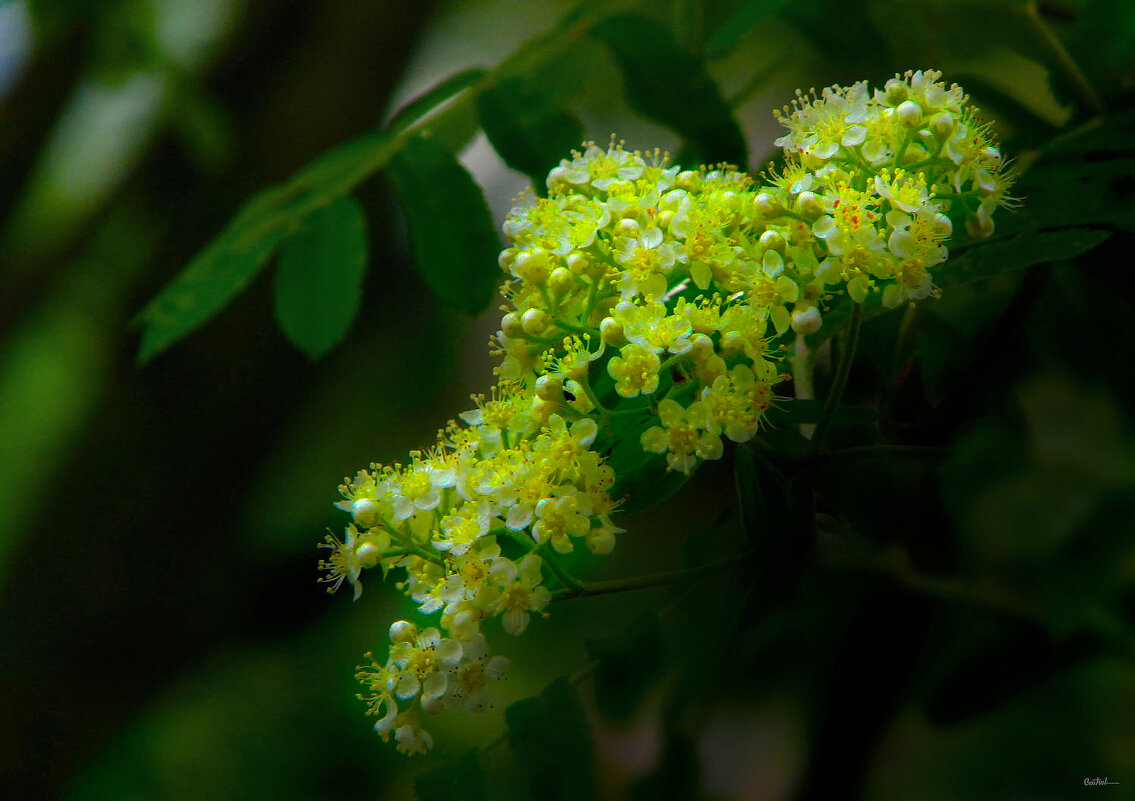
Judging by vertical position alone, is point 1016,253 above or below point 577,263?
below

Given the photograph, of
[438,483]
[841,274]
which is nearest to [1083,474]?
[841,274]

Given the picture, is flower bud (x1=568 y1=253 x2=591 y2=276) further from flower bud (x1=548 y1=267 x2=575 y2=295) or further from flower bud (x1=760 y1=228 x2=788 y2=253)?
flower bud (x1=760 y1=228 x2=788 y2=253)

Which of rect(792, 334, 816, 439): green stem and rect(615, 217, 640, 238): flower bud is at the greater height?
rect(615, 217, 640, 238): flower bud

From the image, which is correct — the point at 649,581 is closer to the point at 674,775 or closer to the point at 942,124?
the point at 674,775

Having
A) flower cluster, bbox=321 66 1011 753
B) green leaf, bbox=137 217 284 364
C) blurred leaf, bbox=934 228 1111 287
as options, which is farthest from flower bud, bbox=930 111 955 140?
green leaf, bbox=137 217 284 364

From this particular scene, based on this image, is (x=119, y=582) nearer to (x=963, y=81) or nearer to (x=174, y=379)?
(x=174, y=379)

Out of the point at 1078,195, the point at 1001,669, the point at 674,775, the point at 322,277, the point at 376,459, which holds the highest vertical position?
the point at 322,277

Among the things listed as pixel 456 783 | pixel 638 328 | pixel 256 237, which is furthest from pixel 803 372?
pixel 256 237
